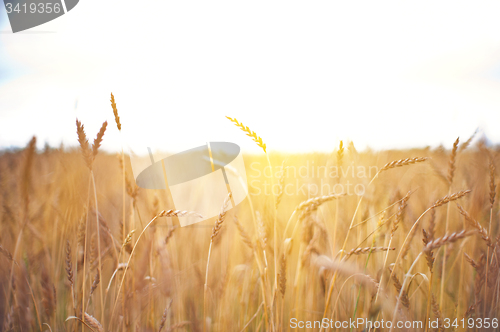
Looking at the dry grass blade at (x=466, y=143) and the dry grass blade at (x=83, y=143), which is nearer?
the dry grass blade at (x=83, y=143)

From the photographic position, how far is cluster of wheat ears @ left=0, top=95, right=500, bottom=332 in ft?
2.09

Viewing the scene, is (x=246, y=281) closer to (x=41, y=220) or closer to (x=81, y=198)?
(x=81, y=198)

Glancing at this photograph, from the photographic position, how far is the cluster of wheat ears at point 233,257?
64 centimetres

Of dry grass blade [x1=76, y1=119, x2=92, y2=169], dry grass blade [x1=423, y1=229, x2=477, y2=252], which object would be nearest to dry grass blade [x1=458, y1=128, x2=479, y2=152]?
dry grass blade [x1=423, y1=229, x2=477, y2=252]

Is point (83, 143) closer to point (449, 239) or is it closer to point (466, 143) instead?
point (449, 239)

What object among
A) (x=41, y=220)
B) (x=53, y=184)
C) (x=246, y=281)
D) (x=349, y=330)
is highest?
(x=53, y=184)

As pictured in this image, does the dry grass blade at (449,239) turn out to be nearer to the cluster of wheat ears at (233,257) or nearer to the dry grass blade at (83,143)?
the cluster of wheat ears at (233,257)

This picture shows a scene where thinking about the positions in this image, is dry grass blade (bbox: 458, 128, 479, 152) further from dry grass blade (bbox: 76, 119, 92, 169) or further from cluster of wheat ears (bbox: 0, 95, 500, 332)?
dry grass blade (bbox: 76, 119, 92, 169)

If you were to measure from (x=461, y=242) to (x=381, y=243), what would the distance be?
0.36 metres

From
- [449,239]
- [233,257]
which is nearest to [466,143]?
[449,239]

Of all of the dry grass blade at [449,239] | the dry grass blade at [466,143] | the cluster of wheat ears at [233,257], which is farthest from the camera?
the dry grass blade at [466,143]

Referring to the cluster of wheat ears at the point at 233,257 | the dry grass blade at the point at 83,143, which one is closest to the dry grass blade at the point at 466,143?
the cluster of wheat ears at the point at 233,257

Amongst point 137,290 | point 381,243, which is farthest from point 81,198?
point 381,243

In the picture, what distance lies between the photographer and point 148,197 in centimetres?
95
